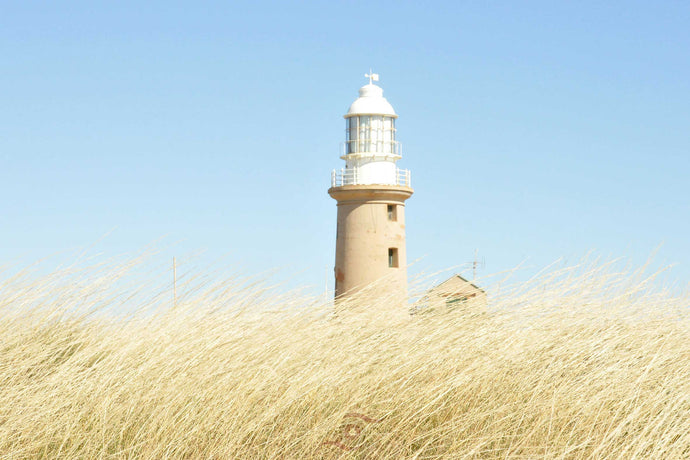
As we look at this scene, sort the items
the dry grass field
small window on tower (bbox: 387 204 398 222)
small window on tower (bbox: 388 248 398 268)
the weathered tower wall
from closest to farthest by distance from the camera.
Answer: the dry grass field, the weathered tower wall, small window on tower (bbox: 388 248 398 268), small window on tower (bbox: 387 204 398 222)

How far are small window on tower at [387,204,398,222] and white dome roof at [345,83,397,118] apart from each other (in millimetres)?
2655

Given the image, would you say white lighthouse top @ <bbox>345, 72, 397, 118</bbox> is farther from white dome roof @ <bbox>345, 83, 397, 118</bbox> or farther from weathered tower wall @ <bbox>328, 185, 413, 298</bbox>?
weathered tower wall @ <bbox>328, 185, 413, 298</bbox>

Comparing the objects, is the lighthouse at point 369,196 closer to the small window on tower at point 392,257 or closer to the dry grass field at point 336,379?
the small window on tower at point 392,257

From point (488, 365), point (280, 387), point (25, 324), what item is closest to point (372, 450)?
point (280, 387)

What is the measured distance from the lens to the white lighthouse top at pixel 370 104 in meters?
21.8

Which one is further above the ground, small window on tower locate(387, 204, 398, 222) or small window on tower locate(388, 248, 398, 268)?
small window on tower locate(387, 204, 398, 222)

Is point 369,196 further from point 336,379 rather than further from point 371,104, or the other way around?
point 336,379

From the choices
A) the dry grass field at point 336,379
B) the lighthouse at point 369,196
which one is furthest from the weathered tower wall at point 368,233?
the dry grass field at point 336,379

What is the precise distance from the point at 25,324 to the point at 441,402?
2571 millimetres

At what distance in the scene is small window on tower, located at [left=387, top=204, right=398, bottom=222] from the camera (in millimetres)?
21281

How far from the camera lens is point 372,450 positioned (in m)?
3.48

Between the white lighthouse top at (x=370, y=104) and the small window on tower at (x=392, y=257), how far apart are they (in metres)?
3.87

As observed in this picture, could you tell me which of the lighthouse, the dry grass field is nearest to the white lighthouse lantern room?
the lighthouse

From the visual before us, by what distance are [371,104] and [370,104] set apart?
28mm
